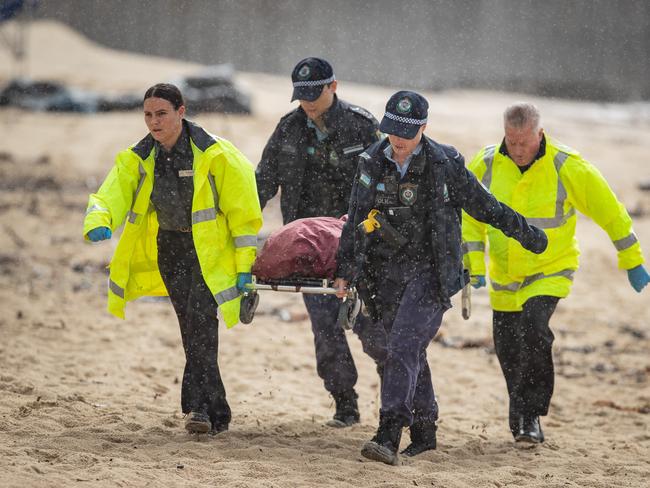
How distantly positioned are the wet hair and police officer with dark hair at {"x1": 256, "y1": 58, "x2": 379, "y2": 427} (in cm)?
91

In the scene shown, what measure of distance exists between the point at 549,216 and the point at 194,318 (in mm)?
2266

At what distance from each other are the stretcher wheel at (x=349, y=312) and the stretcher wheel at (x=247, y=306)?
550 millimetres

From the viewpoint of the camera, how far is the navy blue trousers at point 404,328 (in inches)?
227

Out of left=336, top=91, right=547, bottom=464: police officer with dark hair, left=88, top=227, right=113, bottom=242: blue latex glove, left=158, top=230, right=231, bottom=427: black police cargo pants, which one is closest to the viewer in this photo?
left=88, top=227, right=113, bottom=242: blue latex glove

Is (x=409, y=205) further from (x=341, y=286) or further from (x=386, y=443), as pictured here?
(x=386, y=443)

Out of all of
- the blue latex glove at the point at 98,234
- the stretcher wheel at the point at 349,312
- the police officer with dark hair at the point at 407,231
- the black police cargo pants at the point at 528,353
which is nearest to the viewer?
the blue latex glove at the point at 98,234

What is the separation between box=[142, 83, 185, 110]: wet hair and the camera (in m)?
5.97

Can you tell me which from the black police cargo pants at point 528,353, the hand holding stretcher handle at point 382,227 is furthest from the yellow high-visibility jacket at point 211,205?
the black police cargo pants at point 528,353

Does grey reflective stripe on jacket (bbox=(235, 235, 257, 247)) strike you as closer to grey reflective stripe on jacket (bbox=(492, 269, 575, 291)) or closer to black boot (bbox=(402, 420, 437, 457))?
black boot (bbox=(402, 420, 437, 457))

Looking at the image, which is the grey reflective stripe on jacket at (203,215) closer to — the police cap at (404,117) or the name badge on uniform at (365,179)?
the name badge on uniform at (365,179)

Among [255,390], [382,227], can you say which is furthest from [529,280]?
[255,390]

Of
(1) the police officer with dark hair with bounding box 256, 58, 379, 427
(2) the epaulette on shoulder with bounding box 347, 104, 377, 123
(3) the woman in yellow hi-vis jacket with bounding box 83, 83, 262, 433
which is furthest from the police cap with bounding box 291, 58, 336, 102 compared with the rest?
(3) the woman in yellow hi-vis jacket with bounding box 83, 83, 262, 433

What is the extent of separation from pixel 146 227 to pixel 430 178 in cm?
170

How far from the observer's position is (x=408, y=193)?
228 inches
